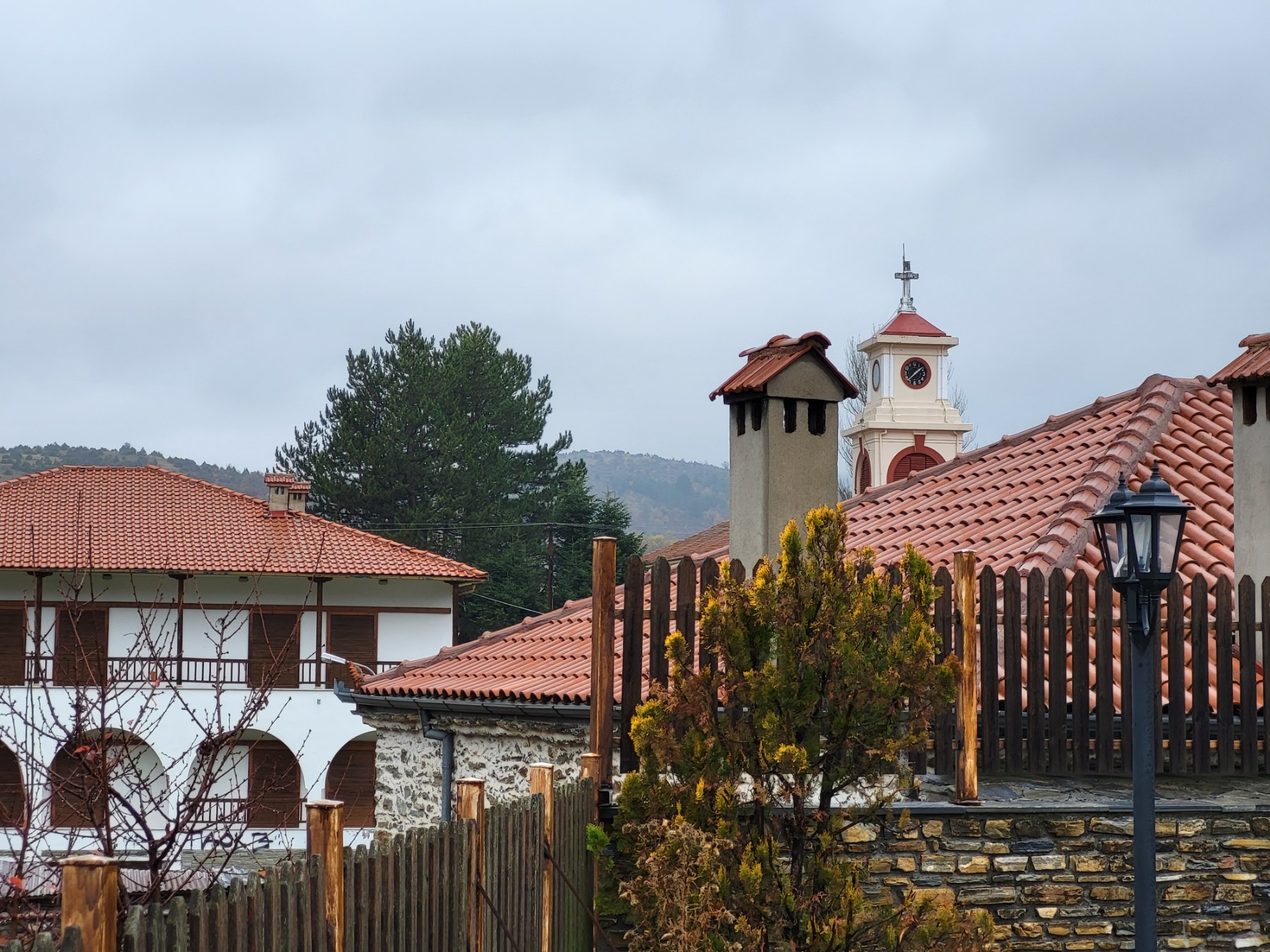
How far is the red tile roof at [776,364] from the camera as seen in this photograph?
8.76m

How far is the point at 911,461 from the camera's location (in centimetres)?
1598

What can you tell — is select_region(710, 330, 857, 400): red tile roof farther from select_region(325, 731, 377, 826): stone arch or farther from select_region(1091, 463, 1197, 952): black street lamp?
select_region(325, 731, 377, 826): stone arch

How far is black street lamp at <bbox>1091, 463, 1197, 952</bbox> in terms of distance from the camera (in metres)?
5.66

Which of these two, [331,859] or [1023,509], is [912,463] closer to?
[1023,509]

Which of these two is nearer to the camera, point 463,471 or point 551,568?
point 551,568

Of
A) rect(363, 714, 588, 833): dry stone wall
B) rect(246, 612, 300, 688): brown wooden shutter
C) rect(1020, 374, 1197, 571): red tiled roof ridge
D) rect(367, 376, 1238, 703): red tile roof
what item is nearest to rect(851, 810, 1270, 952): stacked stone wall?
rect(367, 376, 1238, 703): red tile roof

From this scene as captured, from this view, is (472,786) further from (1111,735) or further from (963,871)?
(1111,735)

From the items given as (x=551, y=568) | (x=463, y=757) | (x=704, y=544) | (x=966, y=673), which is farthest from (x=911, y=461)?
(x=551, y=568)

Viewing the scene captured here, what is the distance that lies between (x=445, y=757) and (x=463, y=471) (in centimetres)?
3521

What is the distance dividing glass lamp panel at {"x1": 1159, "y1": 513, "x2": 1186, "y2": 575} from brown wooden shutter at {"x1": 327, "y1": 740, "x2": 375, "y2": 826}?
27.2m

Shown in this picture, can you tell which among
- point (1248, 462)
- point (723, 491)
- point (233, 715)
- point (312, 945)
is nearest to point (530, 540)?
point (233, 715)

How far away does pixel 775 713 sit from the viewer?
19.5 ft

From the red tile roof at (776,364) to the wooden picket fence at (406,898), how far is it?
312 cm

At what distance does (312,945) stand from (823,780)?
3134 mm
